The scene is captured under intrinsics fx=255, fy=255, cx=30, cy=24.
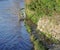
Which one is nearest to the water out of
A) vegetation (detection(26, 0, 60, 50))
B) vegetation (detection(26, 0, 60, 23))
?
vegetation (detection(26, 0, 60, 50))

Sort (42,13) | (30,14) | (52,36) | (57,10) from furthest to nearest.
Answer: (30,14), (42,13), (57,10), (52,36)

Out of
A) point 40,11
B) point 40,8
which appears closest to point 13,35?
point 40,11

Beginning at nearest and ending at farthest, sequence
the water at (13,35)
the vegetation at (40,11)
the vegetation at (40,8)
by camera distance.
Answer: the water at (13,35)
the vegetation at (40,11)
the vegetation at (40,8)

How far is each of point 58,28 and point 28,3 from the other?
9.36 metres

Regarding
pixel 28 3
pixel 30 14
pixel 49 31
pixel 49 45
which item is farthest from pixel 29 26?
pixel 49 45

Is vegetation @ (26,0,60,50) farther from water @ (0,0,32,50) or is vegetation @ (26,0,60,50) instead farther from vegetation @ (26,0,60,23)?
water @ (0,0,32,50)

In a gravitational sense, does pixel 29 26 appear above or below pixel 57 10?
below

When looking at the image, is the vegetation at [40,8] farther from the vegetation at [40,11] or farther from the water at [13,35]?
the water at [13,35]

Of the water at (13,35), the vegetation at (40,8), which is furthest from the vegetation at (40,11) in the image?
the water at (13,35)

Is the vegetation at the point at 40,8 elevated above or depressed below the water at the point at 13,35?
above

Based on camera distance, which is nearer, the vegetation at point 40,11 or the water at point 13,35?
the water at point 13,35

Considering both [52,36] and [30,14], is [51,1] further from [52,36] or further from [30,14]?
[30,14]

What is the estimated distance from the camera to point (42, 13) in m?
20.7

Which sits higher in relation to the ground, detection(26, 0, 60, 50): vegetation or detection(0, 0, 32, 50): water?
detection(26, 0, 60, 50): vegetation
